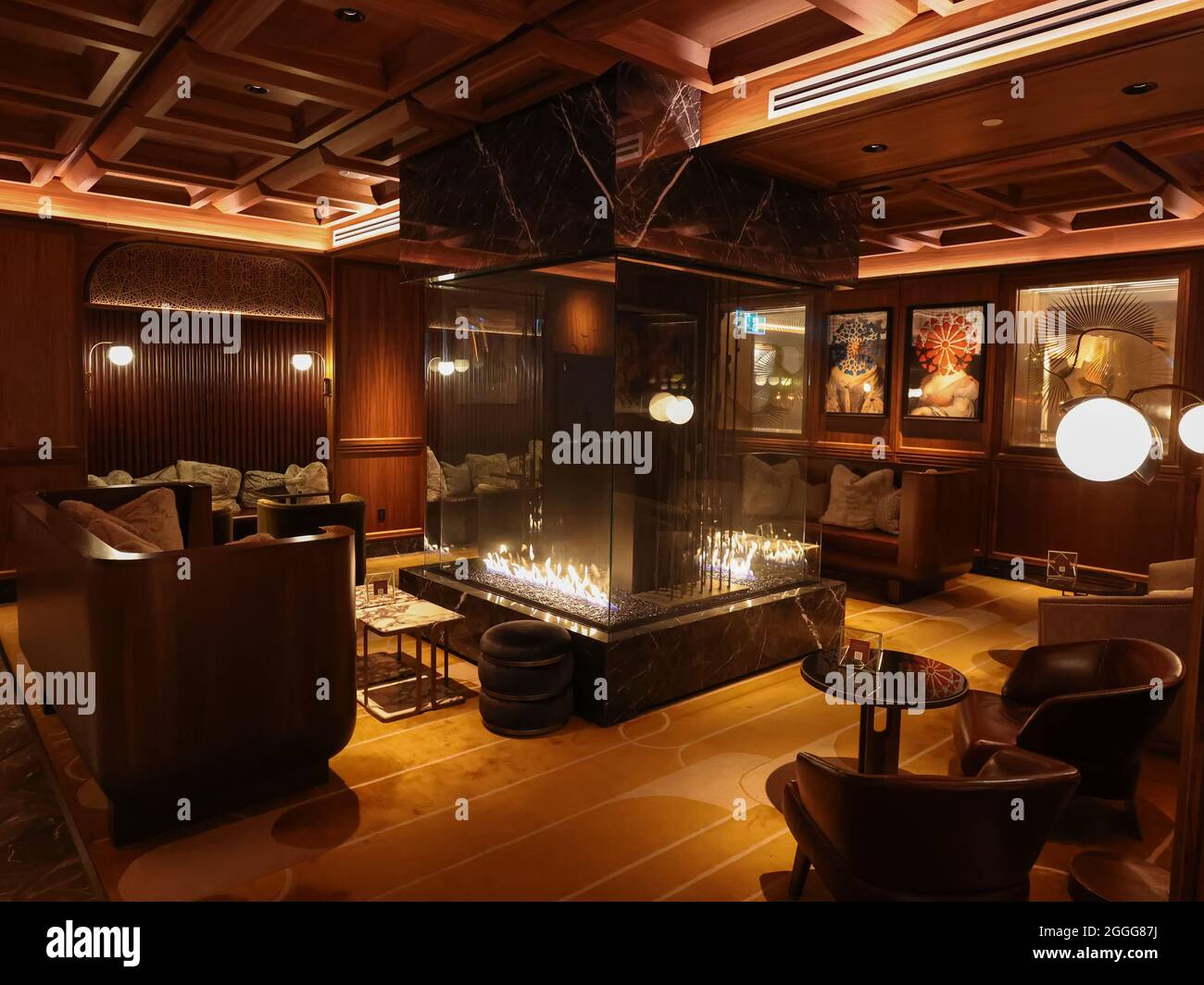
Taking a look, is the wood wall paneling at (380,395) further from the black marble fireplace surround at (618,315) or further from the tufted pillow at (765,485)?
the tufted pillow at (765,485)

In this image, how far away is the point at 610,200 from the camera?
12.3 ft

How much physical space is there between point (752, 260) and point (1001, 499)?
4092mm

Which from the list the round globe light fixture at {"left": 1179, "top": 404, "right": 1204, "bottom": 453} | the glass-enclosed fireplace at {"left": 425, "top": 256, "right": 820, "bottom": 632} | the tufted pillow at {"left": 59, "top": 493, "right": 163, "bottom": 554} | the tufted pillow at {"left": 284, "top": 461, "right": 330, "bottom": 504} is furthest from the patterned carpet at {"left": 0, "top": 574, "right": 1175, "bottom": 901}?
the tufted pillow at {"left": 284, "top": 461, "right": 330, "bottom": 504}

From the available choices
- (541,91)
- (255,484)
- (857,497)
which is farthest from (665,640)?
(255,484)

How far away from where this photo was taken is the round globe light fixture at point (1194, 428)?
2.75m

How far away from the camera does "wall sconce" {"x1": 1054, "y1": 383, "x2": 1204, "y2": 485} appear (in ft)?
6.63

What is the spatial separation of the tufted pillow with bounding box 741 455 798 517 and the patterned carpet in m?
1.17

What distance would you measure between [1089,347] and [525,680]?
18.2ft

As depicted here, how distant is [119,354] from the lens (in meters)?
6.80

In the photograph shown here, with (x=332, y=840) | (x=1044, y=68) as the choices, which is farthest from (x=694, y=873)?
(x=1044, y=68)

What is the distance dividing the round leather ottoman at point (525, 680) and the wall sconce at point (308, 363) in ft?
14.5

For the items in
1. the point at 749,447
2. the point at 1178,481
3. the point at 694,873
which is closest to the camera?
the point at 694,873

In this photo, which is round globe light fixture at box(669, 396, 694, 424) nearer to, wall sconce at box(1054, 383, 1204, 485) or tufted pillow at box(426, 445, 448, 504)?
tufted pillow at box(426, 445, 448, 504)

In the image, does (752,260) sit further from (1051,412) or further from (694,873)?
(1051,412)
